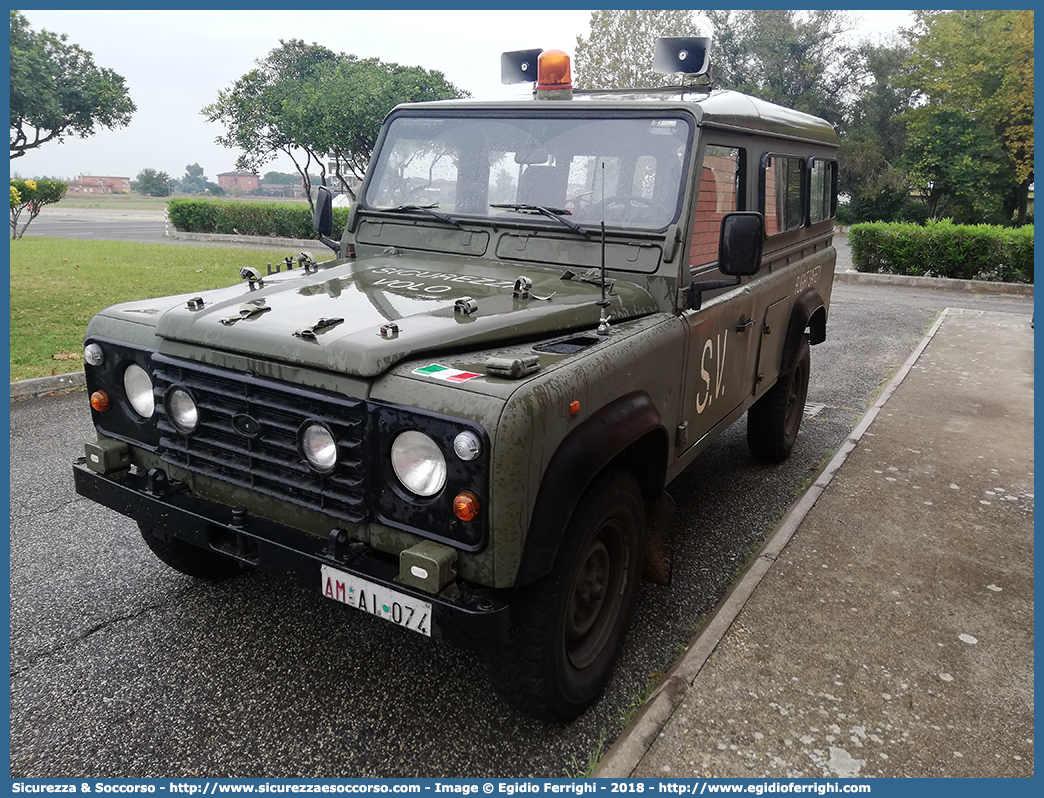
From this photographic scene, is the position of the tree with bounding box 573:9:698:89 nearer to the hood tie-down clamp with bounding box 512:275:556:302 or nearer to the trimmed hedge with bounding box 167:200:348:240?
the trimmed hedge with bounding box 167:200:348:240

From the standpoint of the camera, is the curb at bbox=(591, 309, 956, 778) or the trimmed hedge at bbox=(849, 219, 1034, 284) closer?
the curb at bbox=(591, 309, 956, 778)

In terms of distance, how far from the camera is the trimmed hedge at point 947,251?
1588 cm

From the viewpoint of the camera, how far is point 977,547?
4395 mm

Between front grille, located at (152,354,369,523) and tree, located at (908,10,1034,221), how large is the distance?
31.1 meters

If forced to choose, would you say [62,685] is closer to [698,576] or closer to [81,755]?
[81,755]

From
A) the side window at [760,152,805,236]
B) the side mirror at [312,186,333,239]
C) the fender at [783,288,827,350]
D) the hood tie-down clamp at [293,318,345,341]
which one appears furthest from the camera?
the fender at [783,288,827,350]

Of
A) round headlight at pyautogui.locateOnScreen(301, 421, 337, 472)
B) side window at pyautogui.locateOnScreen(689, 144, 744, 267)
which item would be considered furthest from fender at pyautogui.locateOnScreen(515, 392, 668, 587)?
side window at pyautogui.locateOnScreen(689, 144, 744, 267)

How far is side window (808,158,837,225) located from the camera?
5.41m

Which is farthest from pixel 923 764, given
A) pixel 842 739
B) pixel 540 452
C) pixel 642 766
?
pixel 540 452

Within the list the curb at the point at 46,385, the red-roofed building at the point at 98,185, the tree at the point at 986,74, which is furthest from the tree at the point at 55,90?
the red-roofed building at the point at 98,185

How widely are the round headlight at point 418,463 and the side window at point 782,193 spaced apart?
112 inches

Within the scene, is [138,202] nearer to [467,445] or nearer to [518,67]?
[518,67]

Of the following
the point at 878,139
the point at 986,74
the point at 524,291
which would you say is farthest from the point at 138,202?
the point at 524,291

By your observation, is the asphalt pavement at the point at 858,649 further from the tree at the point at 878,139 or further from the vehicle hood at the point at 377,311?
the tree at the point at 878,139
